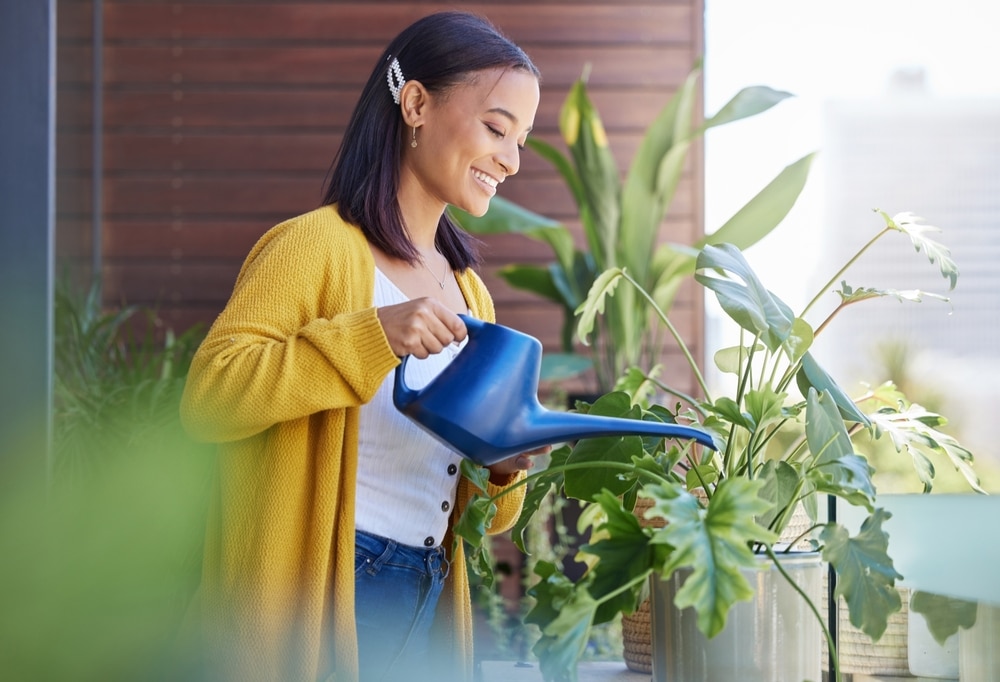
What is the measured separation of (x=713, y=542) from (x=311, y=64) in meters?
3.01

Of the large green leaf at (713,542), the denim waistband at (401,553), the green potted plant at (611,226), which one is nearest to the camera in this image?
the large green leaf at (713,542)

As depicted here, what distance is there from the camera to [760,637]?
31.2 inches

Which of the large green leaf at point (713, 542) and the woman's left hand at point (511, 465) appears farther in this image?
the woman's left hand at point (511, 465)

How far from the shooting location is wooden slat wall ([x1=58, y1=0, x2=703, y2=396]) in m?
3.36

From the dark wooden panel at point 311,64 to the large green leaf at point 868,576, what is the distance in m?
2.86

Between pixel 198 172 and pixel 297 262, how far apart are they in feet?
8.54

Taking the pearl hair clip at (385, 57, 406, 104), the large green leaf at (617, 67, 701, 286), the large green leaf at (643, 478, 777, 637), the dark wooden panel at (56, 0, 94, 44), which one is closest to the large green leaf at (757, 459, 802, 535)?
the large green leaf at (643, 478, 777, 637)

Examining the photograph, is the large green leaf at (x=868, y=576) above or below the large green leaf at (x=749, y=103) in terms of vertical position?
below

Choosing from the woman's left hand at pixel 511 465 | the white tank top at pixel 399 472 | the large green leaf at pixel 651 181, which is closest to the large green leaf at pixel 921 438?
the woman's left hand at pixel 511 465

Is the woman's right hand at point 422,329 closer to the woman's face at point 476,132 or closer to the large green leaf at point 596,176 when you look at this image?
the woman's face at point 476,132

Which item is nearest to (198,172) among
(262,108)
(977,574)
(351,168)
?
(262,108)

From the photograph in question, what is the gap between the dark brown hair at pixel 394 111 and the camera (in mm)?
1067

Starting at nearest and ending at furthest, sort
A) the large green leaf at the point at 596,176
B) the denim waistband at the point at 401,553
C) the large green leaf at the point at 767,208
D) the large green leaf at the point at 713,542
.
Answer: the large green leaf at the point at 713,542 < the denim waistband at the point at 401,553 < the large green leaf at the point at 767,208 < the large green leaf at the point at 596,176

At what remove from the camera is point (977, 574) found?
0.89 metres
